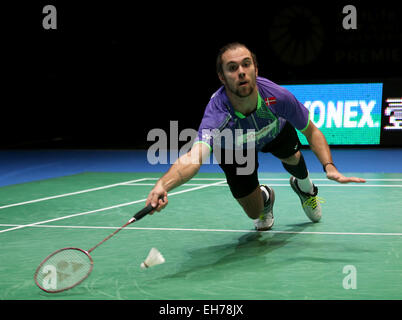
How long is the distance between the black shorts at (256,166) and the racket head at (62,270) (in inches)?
51.3

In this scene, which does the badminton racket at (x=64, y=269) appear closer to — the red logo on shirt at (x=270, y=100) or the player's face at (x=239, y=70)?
the player's face at (x=239, y=70)

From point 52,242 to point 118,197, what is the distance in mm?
2197

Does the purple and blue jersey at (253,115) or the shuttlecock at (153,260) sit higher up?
the purple and blue jersey at (253,115)

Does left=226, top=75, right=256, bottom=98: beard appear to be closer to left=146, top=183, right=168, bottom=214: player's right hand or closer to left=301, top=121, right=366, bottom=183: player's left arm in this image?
left=301, top=121, right=366, bottom=183: player's left arm

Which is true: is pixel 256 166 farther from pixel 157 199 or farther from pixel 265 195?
pixel 157 199

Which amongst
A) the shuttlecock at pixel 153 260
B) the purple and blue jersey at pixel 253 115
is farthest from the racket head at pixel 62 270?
the purple and blue jersey at pixel 253 115

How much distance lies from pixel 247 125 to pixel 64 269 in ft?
4.97

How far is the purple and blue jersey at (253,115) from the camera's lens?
3.84m

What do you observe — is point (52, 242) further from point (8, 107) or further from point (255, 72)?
point (8, 107)

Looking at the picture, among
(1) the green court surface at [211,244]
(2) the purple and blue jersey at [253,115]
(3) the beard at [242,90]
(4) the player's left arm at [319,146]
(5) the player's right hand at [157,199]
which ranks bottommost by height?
(1) the green court surface at [211,244]

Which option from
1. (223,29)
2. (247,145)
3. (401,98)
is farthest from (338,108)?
(247,145)

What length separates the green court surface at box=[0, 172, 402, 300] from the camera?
10.6 feet

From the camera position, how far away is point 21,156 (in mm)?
12438

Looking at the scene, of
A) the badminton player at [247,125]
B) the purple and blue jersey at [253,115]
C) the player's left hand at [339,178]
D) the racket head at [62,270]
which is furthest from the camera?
the purple and blue jersey at [253,115]
